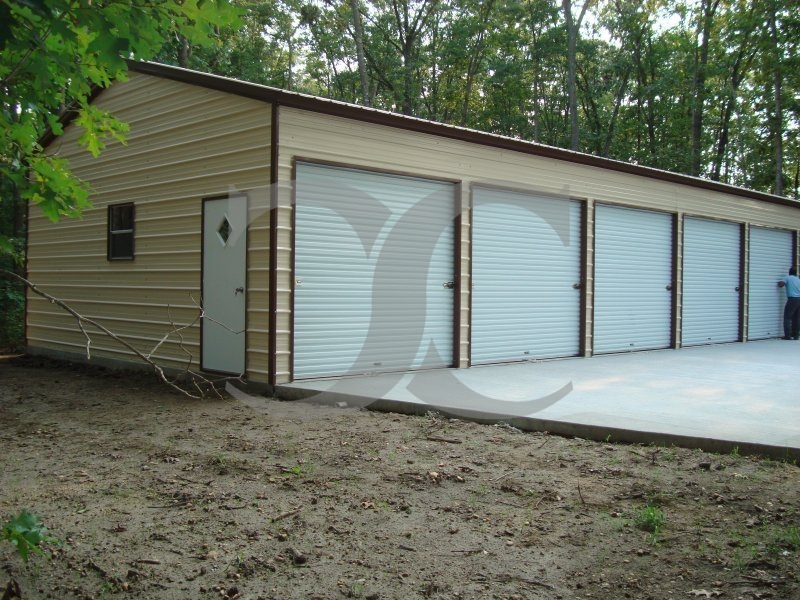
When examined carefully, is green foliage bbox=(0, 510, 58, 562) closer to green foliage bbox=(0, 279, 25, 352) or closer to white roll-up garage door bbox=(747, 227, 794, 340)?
green foliage bbox=(0, 279, 25, 352)

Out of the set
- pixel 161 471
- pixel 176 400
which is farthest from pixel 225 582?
pixel 176 400

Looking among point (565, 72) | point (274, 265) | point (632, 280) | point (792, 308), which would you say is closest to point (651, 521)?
point (274, 265)

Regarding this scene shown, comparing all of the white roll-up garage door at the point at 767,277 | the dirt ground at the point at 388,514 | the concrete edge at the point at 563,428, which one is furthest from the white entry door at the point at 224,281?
the white roll-up garage door at the point at 767,277

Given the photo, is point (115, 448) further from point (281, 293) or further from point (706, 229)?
point (706, 229)

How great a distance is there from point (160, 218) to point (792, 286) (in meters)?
13.7

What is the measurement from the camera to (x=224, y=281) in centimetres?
910

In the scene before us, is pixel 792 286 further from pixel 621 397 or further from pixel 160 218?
pixel 160 218

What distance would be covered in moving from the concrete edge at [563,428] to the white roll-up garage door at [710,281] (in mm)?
9242

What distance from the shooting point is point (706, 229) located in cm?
1528

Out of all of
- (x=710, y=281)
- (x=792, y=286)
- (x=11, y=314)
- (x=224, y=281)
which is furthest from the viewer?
(x=11, y=314)

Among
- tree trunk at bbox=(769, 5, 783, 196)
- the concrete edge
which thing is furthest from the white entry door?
tree trunk at bbox=(769, 5, 783, 196)

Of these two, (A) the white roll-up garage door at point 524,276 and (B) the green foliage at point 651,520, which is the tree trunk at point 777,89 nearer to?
(A) the white roll-up garage door at point 524,276

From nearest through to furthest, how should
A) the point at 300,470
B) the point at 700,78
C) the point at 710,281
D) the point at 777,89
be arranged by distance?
the point at 300,470 < the point at 710,281 < the point at 777,89 < the point at 700,78

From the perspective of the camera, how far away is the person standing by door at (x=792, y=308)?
54.0 feet
